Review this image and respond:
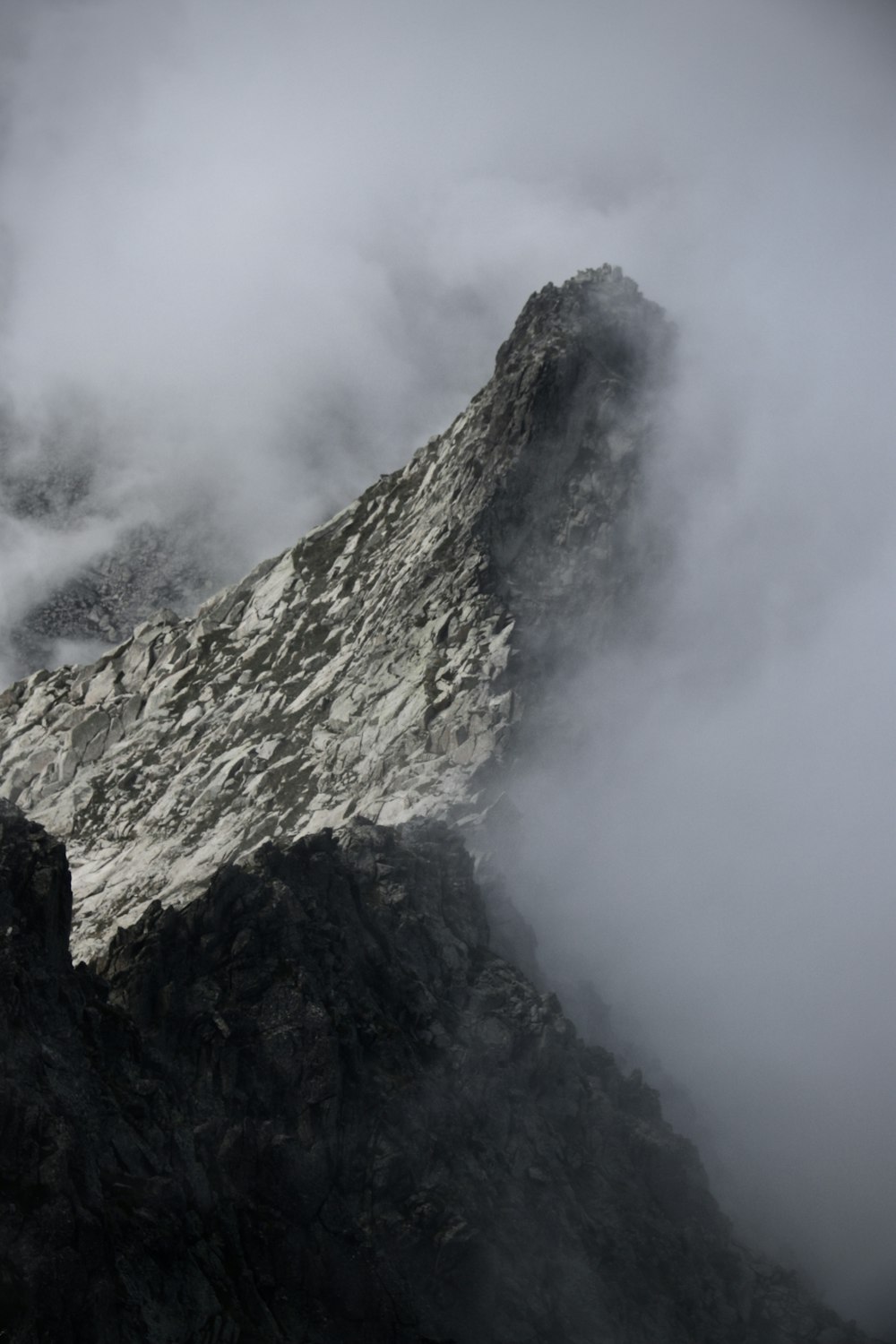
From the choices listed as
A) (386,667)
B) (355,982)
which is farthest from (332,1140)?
(386,667)

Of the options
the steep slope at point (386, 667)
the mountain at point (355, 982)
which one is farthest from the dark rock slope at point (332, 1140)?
the steep slope at point (386, 667)

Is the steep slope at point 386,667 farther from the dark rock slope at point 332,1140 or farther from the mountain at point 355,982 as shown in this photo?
the dark rock slope at point 332,1140

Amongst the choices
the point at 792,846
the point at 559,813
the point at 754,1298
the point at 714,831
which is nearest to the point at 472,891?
the point at 559,813

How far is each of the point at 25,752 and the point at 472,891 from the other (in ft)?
261

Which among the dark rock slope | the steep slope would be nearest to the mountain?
the dark rock slope

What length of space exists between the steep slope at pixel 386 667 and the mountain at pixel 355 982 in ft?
1.45

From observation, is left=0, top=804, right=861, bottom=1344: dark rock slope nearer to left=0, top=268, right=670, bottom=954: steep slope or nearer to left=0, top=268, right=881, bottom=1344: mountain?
left=0, top=268, right=881, bottom=1344: mountain

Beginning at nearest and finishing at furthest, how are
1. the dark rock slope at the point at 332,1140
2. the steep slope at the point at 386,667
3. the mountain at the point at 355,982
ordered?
the dark rock slope at the point at 332,1140
the mountain at the point at 355,982
the steep slope at the point at 386,667

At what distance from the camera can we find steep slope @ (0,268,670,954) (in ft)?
497

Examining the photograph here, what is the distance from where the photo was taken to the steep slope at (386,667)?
497 feet

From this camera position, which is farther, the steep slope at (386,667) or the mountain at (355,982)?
the steep slope at (386,667)

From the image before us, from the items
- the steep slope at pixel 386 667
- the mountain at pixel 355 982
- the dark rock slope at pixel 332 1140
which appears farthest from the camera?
the steep slope at pixel 386 667

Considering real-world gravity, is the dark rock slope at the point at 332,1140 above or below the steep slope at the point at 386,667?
below

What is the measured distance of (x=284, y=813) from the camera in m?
151
